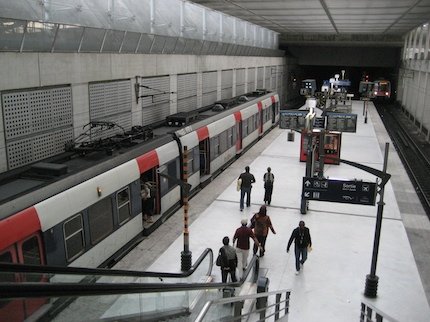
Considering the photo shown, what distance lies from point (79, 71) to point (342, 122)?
428 inches

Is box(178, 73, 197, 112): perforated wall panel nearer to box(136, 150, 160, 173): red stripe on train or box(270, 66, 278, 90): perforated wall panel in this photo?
box(136, 150, 160, 173): red stripe on train

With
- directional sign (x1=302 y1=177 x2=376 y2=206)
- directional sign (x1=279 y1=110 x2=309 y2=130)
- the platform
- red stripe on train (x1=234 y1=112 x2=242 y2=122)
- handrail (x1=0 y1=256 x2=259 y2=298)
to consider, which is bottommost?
the platform

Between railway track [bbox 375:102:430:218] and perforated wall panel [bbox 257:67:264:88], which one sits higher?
perforated wall panel [bbox 257:67:264:88]

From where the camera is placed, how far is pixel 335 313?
28.1 ft

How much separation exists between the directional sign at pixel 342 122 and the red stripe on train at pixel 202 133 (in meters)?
5.37

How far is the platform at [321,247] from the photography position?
9.00 meters

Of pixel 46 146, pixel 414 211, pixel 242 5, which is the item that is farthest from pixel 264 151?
pixel 46 146

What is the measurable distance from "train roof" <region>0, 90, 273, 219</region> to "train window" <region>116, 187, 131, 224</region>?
711 millimetres

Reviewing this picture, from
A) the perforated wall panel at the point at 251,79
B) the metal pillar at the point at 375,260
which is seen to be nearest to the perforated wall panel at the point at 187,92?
the perforated wall panel at the point at 251,79

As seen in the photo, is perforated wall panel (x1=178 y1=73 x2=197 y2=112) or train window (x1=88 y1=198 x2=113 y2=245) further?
perforated wall panel (x1=178 y1=73 x2=197 y2=112)

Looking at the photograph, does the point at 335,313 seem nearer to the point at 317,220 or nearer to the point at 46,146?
the point at 317,220

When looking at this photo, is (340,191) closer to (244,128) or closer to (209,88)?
(244,128)

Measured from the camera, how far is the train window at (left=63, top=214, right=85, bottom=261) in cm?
821

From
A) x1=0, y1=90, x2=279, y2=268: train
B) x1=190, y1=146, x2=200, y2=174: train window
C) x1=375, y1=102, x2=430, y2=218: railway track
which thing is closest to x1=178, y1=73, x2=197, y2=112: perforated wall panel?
x1=0, y1=90, x2=279, y2=268: train
